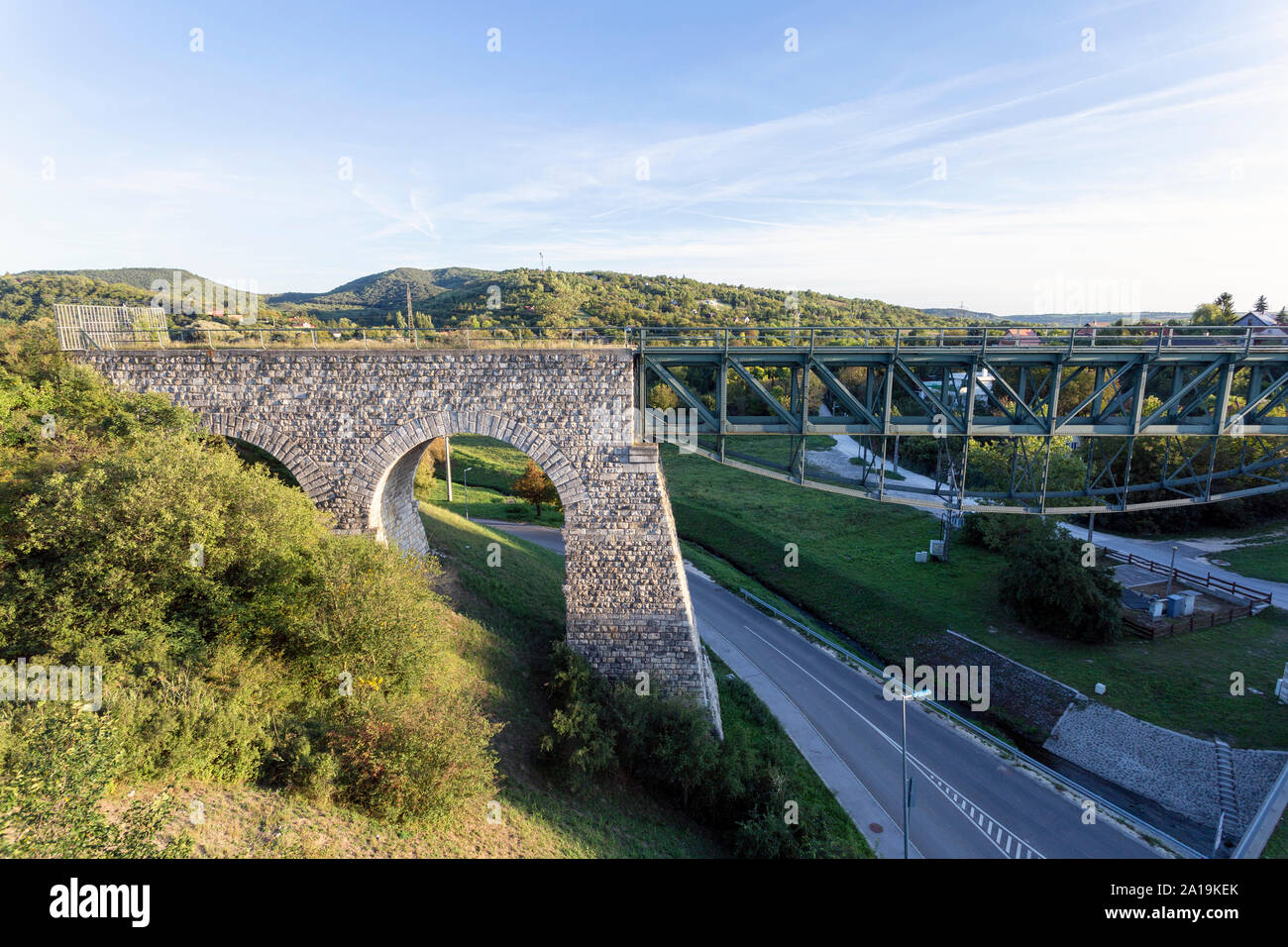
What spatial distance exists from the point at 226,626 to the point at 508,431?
24.9 ft

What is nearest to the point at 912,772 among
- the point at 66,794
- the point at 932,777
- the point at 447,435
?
the point at 932,777

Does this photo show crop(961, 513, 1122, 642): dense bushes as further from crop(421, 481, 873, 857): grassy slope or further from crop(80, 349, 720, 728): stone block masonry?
crop(80, 349, 720, 728): stone block masonry

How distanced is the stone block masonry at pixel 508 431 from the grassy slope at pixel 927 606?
1555 centimetres

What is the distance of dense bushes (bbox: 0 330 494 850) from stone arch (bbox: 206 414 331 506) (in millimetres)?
1790

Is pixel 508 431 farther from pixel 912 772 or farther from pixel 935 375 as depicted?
pixel 912 772

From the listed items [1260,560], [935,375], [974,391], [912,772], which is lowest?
[912,772]

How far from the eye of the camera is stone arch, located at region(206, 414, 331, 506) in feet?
54.9

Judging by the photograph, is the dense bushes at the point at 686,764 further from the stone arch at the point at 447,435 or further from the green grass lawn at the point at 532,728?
the stone arch at the point at 447,435

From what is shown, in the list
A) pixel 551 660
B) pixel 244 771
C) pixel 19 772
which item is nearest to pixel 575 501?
pixel 551 660

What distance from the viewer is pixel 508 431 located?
16109 mm

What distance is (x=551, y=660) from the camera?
17109mm

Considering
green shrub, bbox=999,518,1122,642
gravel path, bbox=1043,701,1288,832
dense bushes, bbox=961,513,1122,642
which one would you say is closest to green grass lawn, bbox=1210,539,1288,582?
dense bushes, bbox=961,513,1122,642

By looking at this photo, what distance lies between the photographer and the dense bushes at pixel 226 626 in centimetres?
1062
